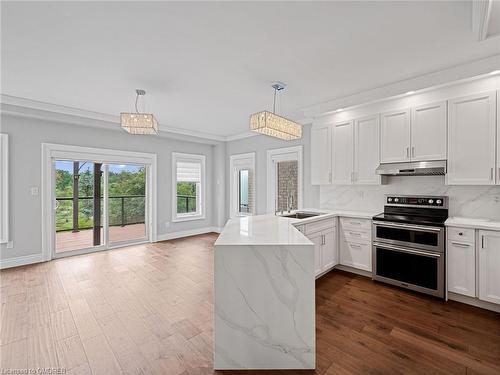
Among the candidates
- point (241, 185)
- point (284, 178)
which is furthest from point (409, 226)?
point (241, 185)

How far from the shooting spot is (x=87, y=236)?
488cm

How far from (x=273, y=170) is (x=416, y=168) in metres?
3.01

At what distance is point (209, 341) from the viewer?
2.06 meters

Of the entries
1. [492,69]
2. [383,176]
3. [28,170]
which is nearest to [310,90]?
[383,176]

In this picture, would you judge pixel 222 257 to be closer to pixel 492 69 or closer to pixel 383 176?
pixel 383 176

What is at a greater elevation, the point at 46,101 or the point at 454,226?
the point at 46,101

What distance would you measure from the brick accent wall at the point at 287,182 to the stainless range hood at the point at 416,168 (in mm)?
1971

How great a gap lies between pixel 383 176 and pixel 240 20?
294cm

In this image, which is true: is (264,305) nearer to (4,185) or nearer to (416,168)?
(416,168)

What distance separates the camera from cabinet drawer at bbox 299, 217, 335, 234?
3148mm


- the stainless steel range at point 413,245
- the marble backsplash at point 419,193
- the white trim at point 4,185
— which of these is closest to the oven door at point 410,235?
the stainless steel range at point 413,245

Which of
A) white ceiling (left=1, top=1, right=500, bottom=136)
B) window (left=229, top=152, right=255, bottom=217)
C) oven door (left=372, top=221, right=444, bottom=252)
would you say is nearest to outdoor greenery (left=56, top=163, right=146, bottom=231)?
white ceiling (left=1, top=1, right=500, bottom=136)

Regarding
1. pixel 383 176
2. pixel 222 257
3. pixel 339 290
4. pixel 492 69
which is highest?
pixel 492 69

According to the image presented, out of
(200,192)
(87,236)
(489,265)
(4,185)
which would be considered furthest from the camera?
(200,192)
